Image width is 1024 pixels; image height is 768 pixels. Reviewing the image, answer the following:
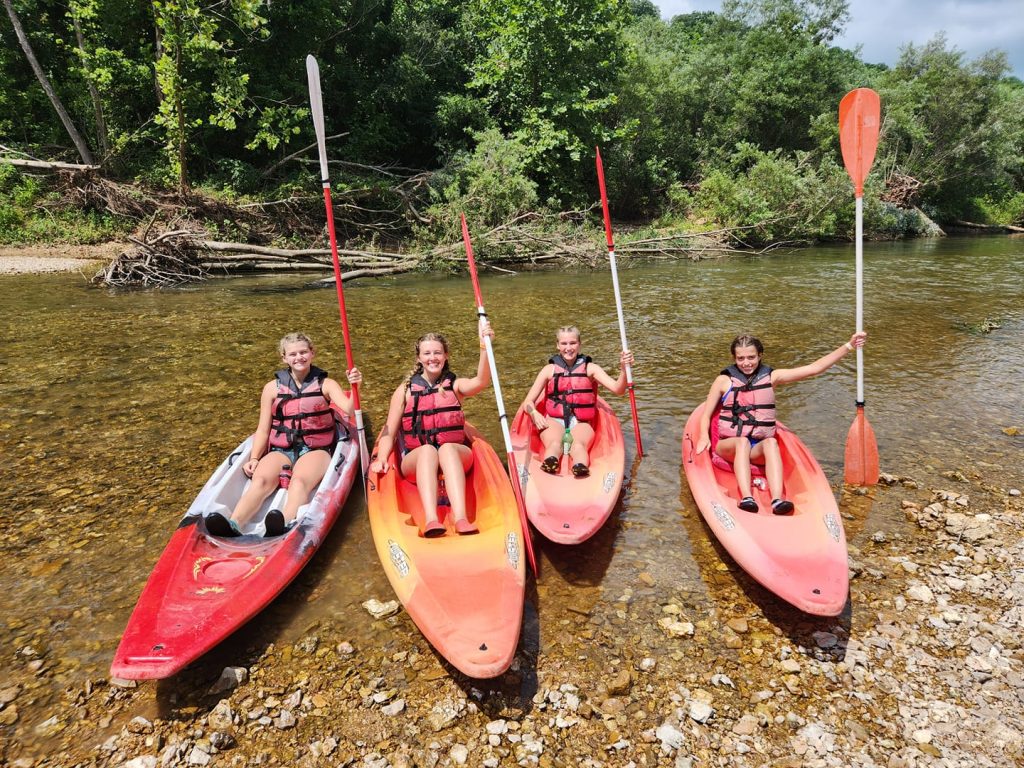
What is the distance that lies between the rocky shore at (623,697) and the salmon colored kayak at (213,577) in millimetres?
283

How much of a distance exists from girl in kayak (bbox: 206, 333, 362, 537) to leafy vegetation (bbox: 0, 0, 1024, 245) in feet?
39.6

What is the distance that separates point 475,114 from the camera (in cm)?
1958

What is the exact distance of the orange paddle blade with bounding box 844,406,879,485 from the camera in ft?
14.4

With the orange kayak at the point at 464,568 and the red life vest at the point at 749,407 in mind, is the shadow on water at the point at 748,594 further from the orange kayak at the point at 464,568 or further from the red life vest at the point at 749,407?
the orange kayak at the point at 464,568

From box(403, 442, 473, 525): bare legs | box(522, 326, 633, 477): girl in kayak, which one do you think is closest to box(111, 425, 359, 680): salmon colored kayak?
box(403, 442, 473, 525): bare legs

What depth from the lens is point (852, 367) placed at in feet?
24.0

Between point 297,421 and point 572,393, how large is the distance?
2145mm

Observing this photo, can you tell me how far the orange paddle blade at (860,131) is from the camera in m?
5.11

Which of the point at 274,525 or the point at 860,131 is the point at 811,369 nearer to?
the point at 860,131

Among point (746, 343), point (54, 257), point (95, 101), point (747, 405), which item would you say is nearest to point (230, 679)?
point (747, 405)

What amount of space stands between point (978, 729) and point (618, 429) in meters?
2.76

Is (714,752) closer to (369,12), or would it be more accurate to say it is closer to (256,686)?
(256,686)

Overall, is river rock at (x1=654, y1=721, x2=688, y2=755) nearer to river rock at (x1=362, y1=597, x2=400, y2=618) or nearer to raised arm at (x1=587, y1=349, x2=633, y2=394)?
river rock at (x1=362, y1=597, x2=400, y2=618)

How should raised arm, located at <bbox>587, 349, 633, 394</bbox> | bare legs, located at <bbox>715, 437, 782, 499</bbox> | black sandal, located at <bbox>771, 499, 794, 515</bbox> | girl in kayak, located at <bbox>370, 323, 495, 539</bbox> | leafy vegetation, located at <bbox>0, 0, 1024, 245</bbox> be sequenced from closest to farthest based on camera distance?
1. black sandal, located at <bbox>771, 499, 794, 515</bbox>
2. bare legs, located at <bbox>715, 437, 782, 499</bbox>
3. girl in kayak, located at <bbox>370, 323, 495, 539</bbox>
4. raised arm, located at <bbox>587, 349, 633, 394</bbox>
5. leafy vegetation, located at <bbox>0, 0, 1024, 245</bbox>
